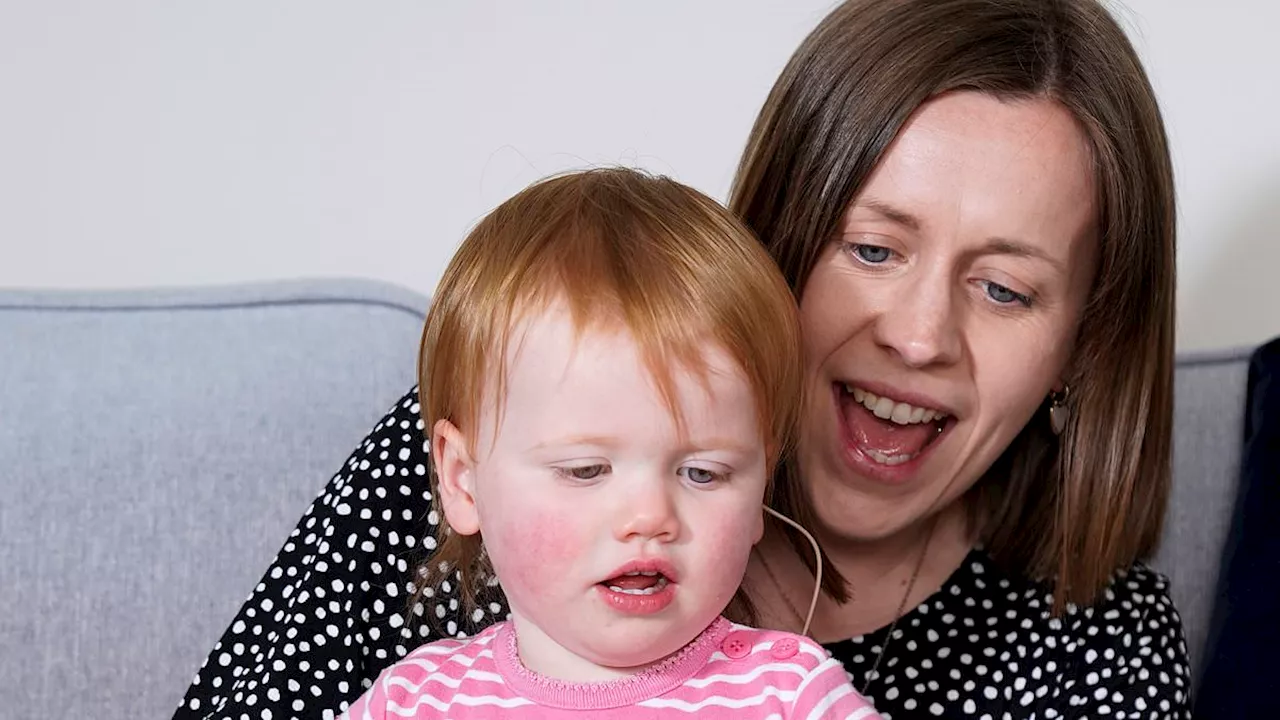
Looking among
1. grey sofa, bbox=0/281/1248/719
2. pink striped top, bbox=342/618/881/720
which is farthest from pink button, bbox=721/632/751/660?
grey sofa, bbox=0/281/1248/719

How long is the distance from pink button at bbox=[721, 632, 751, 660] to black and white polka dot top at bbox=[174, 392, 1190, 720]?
0.36 m

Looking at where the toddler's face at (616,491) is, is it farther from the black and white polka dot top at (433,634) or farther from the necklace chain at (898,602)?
the necklace chain at (898,602)

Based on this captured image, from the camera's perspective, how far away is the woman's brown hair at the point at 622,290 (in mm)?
1269

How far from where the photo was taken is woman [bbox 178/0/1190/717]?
5.37 ft

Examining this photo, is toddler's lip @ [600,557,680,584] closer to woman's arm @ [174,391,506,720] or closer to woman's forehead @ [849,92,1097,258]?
woman's arm @ [174,391,506,720]

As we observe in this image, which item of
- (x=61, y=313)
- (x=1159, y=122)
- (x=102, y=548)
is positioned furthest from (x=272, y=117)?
(x=1159, y=122)

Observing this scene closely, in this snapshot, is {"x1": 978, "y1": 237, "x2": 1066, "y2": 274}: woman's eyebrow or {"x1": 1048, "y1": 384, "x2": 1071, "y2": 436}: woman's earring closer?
{"x1": 978, "y1": 237, "x2": 1066, "y2": 274}: woman's eyebrow

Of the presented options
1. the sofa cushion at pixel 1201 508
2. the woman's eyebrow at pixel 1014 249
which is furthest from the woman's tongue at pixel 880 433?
the sofa cushion at pixel 1201 508

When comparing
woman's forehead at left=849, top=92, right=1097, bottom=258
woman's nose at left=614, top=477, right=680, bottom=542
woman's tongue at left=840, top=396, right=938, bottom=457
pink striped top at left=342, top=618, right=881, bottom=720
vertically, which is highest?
woman's forehead at left=849, top=92, right=1097, bottom=258

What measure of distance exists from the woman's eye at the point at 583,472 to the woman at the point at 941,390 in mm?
430

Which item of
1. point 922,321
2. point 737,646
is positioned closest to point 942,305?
point 922,321

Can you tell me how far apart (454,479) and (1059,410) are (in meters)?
0.81

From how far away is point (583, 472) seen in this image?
1.27m

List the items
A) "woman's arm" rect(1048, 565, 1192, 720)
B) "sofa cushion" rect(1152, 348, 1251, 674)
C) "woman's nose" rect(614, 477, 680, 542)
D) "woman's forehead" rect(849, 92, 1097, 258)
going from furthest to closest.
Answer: "sofa cushion" rect(1152, 348, 1251, 674) < "woman's arm" rect(1048, 565, 1192, 720) < "woman's forehead" rect(849, 92, 1097, 258) < "woman's nose" rect(614, 477, 680, 542)
